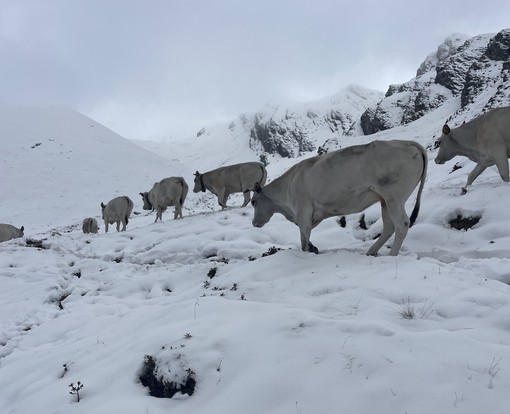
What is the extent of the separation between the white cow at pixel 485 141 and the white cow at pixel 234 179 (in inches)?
322

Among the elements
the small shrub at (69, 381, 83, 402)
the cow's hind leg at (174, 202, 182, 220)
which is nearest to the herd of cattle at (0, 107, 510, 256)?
the small shrub at (69, 381, 83, 402)

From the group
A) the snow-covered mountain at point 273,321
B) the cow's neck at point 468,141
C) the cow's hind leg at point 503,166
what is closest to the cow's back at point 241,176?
the snow-covered mountain at point 273,321

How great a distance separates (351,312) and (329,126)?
166808 mm

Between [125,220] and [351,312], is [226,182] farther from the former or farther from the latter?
[351,312]

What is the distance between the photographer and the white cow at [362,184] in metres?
7.40

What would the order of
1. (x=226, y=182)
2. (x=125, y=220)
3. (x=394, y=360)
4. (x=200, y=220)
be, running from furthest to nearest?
(x=125, y=220), (x=226, y=182), (x=200, y=220), (x=394, y=360)

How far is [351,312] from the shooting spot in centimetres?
461

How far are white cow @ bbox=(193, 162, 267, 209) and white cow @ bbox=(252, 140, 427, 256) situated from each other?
8.97m

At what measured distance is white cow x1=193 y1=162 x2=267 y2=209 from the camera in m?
18.5

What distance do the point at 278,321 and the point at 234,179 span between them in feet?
48.4

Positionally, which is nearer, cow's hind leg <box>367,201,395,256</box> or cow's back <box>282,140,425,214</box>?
cow's back <box>282,140,425,214</box>

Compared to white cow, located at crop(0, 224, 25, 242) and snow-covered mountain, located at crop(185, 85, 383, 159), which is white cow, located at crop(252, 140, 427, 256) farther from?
snow-covered mountain, located at crop(185, 85, 383, 159)

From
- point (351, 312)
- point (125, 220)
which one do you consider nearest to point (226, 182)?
point (125, 220)

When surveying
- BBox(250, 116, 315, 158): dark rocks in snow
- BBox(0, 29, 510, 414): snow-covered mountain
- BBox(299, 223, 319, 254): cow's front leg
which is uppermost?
BBox(250, 116, 315, 158): dark rocks in snow
